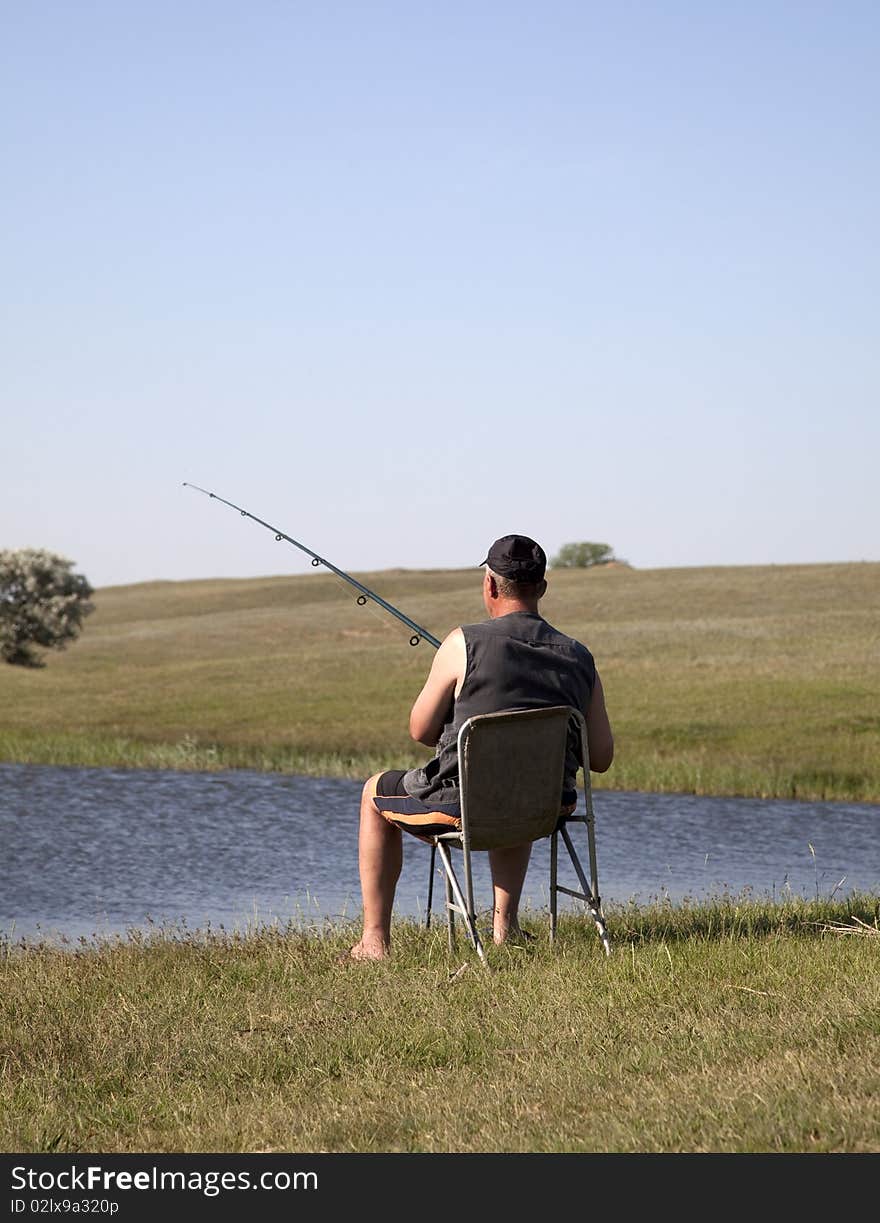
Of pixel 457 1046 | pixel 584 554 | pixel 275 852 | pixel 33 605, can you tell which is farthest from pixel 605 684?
pixel 584 554

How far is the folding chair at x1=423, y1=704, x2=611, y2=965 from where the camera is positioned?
6.50 meters

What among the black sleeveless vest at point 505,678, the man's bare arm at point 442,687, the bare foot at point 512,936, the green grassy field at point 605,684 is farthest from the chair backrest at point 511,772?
the green grassy field at point 605,684

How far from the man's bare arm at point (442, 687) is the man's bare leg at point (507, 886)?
83cm

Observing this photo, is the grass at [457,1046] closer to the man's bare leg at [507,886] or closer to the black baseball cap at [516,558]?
the man's bare leg at [507,886]

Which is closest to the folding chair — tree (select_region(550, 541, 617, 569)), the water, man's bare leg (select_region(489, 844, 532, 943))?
man's bare leg (select_region(489, 844, 532, 943))

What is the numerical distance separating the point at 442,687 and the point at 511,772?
477 millimetres

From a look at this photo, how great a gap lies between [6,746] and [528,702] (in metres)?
21.7

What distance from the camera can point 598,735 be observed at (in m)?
7.07

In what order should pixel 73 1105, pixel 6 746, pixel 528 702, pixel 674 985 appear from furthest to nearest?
pixel 6 746
pixel 528 702
pixel 674 985
pixel 73 1105

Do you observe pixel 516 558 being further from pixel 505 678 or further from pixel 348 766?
pixel 348 766
